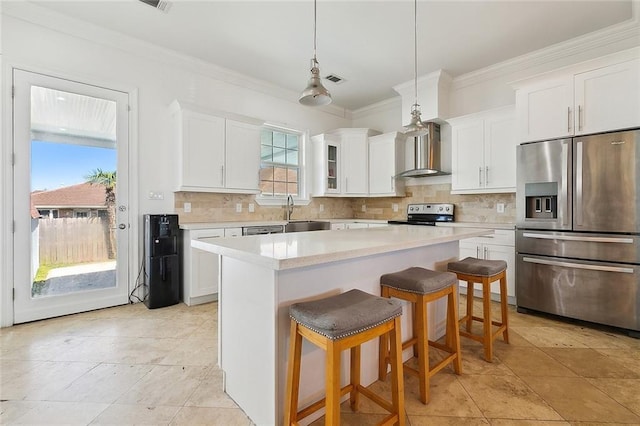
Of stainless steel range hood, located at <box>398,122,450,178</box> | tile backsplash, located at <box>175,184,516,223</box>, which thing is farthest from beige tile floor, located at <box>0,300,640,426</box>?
stainless steel range hood, located at <box>398,122,450,178</box>

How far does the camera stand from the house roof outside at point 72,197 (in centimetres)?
292

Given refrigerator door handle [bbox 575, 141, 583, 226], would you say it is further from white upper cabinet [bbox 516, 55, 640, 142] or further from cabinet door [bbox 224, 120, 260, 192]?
cabinet door [bbox 224, 120, 260, 192]

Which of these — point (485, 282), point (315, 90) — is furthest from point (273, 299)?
point (485, 282)

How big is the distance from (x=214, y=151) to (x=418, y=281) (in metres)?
2.97

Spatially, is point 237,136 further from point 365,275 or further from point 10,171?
point 365,275

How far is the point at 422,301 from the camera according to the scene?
5.50 ft

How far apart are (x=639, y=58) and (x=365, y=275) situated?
3.01 m

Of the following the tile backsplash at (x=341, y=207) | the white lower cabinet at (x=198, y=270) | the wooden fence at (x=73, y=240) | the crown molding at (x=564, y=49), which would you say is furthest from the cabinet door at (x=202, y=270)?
the crown molding at (x=564, y=49)

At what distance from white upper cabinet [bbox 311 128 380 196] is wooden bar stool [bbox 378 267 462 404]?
326cm

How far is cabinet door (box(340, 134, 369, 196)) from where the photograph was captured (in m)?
5.12

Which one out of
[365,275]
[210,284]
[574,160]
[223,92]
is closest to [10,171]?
[210,284]

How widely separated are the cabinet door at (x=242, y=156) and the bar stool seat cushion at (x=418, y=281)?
2.67 metres

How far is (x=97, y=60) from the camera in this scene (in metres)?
3.18

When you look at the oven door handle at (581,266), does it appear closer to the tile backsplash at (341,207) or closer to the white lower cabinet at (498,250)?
the white lower cabinet at (498,250)
